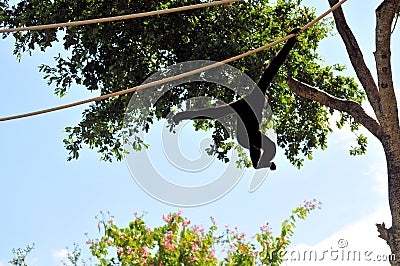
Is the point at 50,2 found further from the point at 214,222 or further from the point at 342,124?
the point at 342,124

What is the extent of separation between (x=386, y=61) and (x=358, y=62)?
1.48 feet

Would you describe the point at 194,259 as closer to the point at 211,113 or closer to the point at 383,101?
the point at 211,113

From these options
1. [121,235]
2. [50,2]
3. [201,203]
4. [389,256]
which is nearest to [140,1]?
[50,2]

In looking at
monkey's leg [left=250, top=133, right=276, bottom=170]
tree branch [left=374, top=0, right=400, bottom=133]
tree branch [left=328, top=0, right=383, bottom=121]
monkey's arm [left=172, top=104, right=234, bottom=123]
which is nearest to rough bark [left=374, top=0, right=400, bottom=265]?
tree branch [left=374, top=0, right=400, bottom=133]

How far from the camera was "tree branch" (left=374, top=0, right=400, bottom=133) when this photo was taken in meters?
7.41

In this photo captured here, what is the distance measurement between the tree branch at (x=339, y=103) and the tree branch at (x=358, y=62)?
165 mm

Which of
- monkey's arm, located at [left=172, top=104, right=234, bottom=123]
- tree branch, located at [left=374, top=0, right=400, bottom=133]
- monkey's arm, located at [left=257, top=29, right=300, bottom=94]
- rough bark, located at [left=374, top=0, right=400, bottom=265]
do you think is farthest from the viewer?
tree branch, located at [left=374, top=0, right=400, bottom=133]

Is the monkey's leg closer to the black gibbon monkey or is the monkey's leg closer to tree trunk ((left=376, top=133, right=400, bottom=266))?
the black gibbon monkey

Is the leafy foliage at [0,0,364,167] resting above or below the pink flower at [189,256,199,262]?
above

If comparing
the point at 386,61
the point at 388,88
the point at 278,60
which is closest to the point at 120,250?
the point at 278,60

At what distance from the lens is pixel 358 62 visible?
25.8 ft

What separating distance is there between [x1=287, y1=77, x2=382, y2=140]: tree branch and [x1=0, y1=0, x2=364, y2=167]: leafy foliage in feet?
0.73

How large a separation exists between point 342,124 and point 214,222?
429 centimetres

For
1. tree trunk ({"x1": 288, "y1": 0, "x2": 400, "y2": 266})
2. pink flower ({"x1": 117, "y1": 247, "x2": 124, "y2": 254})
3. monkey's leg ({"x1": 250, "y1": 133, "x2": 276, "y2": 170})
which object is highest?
tree trunk ({"x1": 288, "y1": 0, "x2": 400, "y2": 266})
